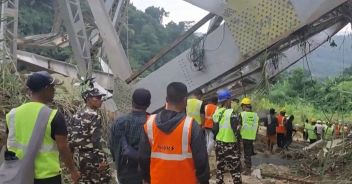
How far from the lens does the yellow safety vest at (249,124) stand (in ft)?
32.6

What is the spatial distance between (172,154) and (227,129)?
373 cm

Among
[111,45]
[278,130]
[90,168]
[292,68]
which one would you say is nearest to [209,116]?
[111,45]

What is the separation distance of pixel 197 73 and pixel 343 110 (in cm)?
397

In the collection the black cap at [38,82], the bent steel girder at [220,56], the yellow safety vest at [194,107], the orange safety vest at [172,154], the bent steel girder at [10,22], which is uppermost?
the bent steel girder at [10,22]

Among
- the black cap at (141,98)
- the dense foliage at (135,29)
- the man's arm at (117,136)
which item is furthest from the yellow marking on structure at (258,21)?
the dense foliage at (135,29)

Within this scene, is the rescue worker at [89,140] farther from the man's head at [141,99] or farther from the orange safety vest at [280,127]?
the orange safety vest at [280,127]

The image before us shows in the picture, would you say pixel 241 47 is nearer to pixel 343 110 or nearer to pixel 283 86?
pixel 343 110

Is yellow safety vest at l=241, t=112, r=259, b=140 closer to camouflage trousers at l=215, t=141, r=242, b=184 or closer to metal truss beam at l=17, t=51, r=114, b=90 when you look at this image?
camouflage trousers at l=215, t=141, r=242, b=184

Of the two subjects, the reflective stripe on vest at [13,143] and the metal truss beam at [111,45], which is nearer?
the reflective stripe on vest at [13,143]

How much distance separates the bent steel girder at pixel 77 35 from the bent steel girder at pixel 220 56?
3947 millimetres

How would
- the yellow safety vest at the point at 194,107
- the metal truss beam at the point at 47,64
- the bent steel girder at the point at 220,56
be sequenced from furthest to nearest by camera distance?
the metal truss beam at the point at 47,64, the yellow safety vest at the point at 194,107, the bent steel girder at the point at 220,56

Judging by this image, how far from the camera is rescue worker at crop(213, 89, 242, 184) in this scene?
286 inches

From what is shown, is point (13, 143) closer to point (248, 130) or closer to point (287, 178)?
point (287, 178)

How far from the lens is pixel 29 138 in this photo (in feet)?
12.0
